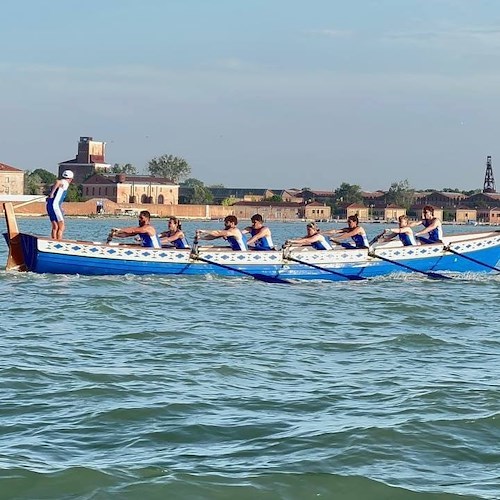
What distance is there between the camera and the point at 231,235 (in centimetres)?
2045

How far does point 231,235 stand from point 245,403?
37.1 feet

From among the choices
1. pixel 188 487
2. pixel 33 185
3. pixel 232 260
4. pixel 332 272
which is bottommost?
pixel 188 487

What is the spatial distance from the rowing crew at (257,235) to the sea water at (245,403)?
11.6ft

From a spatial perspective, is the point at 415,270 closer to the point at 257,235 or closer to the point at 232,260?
the point at 257,235

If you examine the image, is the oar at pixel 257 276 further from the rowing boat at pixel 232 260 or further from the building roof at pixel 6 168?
the building roof at pixel 6 168

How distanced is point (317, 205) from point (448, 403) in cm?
14447

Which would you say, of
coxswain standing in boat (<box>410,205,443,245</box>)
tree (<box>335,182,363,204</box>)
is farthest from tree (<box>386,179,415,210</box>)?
coxswain standing in boat (<box>410,205,443,245</box>)

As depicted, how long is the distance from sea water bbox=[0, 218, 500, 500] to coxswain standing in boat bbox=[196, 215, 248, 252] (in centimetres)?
370

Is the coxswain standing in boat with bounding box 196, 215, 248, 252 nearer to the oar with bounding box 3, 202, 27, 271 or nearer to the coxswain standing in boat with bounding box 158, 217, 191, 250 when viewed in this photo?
the coxswain standing in boat with bounding box 158, 217, 191, 250

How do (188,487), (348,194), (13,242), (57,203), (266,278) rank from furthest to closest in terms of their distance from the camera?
1. (348,194)
2. (266,278)
3. (13,242)
4. (57,203)
5. (188,487)

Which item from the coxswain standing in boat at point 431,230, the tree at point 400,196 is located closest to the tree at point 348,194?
the tree at point 400,196

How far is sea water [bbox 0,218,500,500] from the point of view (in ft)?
23.2

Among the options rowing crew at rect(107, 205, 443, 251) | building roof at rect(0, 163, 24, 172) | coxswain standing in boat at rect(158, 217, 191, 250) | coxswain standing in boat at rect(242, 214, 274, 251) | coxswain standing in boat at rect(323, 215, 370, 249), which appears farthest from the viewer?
building roof at rect(0, 163, 24, 172)

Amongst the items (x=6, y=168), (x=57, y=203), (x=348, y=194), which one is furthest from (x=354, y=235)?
(x=348, y=194)
